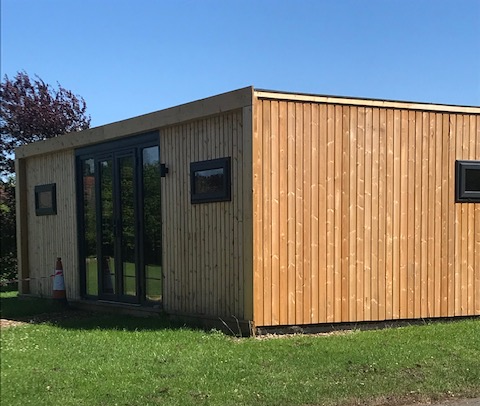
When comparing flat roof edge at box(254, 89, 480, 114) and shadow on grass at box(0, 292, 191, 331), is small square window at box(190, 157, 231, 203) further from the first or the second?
shadow on grass at box(0, 292, 191, 331)

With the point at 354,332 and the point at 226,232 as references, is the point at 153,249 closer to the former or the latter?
the point at 226,232

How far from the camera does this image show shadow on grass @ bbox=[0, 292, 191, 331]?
7926 mm

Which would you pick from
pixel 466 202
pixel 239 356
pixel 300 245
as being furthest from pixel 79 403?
pixel 466 202

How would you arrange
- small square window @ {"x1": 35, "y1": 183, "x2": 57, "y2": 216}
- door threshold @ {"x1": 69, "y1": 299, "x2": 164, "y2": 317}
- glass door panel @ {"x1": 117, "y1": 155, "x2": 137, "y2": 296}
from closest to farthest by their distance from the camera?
door threshold @ {"x1": 69, "y1": 299, "x2": 164, "y2": 317}, glass door panel @ {"x1": 117, "y1": 155, "x2": 137, "y2": 296}, small square window @ {"x1": 35, "y1": 183, "x2": 57, "y2": 216}

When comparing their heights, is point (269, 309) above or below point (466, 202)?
below

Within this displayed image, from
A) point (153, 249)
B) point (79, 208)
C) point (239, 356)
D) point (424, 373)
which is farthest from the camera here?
point (79, 208)

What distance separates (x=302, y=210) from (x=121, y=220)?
3.61m

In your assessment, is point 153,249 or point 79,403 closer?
point 79,403

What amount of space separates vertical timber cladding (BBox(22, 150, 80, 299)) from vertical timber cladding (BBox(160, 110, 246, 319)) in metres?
2.97

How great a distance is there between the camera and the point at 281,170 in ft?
24.2

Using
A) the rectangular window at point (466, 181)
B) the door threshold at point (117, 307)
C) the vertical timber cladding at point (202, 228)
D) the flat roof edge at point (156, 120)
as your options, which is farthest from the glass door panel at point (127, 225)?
the rectangular window at point (466, 181)

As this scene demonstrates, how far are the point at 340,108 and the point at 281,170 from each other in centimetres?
129

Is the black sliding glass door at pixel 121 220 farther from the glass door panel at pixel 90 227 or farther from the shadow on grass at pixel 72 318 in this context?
the shadow on grass at pixel 72 318

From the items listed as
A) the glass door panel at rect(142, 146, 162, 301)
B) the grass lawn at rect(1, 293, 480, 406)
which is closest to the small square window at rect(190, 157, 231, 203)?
the glass door panel at rect(142, 146, 162, 301)
